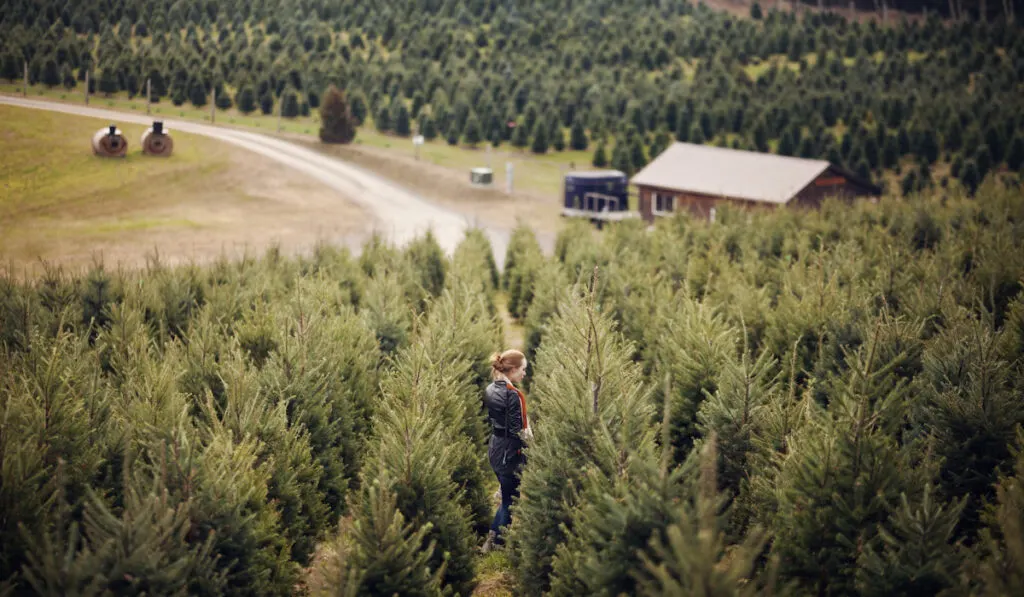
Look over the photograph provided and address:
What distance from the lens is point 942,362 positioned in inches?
485

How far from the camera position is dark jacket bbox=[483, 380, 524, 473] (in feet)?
36.4

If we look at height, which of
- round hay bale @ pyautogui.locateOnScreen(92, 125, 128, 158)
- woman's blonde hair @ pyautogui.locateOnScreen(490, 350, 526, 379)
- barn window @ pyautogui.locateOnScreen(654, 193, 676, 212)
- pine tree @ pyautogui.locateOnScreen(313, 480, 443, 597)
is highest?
round hay bale @ pyautogui.locateOnScreen(92, 125, 128, 158)

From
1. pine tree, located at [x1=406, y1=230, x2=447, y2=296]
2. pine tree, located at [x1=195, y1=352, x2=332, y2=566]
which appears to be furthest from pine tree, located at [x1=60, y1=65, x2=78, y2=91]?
pine tree, located at [x1=195, y1=352, x2=332, y2=566]

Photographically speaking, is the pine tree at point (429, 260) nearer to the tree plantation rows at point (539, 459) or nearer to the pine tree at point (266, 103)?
the tree plantation rows at point (539, 459)

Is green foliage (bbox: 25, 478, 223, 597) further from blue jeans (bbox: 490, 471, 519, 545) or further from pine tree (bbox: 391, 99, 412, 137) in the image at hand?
pine tree (bbox: 391, 99, 412, 137)

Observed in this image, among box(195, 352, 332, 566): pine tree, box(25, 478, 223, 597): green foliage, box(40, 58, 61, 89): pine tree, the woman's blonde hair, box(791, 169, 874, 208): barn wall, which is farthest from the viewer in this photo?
box(791, 169, 874, 208): barn wall

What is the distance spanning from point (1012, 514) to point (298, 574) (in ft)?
25.9

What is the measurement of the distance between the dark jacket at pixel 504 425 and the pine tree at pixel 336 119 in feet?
124

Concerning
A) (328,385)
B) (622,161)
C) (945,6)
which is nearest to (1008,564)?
(328,385)

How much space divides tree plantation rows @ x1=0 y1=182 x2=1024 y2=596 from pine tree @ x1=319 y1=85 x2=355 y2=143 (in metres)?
31.0

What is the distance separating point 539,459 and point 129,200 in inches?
811

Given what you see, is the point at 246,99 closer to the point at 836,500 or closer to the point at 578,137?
the point at 578,137

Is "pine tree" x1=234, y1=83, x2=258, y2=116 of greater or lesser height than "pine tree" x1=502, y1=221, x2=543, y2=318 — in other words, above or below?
above

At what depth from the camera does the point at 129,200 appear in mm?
26031
